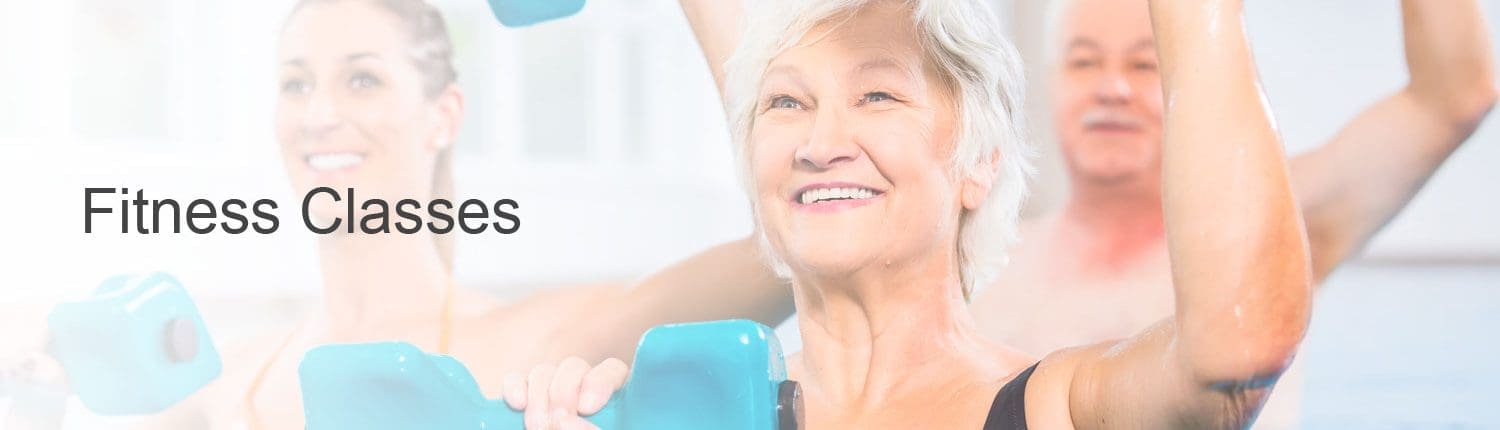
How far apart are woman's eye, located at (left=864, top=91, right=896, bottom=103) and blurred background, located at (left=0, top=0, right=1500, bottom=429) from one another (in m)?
0.32

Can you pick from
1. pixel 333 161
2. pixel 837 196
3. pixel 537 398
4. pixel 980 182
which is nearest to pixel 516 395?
pixel 537 398

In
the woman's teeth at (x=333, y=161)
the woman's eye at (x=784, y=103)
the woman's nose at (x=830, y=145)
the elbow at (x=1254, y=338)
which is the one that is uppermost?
the woman's eye at (x=784, y=103)

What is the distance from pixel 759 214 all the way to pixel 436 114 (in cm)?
53

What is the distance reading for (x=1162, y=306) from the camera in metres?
1.43

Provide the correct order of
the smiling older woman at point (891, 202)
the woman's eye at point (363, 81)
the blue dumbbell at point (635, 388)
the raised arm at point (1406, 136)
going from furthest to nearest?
1. the woman's eye at point (363, 81)
2. the raised arm at point (1406, 136)
3. the smiling older woman at point (891, 202)
4. the blue dumbbell at point (635, 388)

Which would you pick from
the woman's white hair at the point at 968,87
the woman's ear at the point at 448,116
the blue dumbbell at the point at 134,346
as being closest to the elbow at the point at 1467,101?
the woman's white hair at the point at 968,87

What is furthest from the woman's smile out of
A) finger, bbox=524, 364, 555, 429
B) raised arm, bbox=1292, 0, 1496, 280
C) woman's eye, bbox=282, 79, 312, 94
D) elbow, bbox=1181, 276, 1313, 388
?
woman's eye, bbox=282, 79, 312, 94

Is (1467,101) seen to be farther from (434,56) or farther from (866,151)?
(434,56)

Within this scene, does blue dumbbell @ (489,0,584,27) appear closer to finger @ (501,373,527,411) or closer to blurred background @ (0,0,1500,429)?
blurred background @ (0,0,1500,429)

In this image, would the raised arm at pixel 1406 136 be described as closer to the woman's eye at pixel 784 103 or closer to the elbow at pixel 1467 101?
the elbow at pixel 1467 101

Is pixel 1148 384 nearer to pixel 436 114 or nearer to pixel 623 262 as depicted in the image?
pixel 623 262

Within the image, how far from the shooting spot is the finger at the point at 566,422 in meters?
1.08

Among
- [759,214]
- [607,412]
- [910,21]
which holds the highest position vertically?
[910,21]

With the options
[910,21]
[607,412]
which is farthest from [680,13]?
[607,412]
